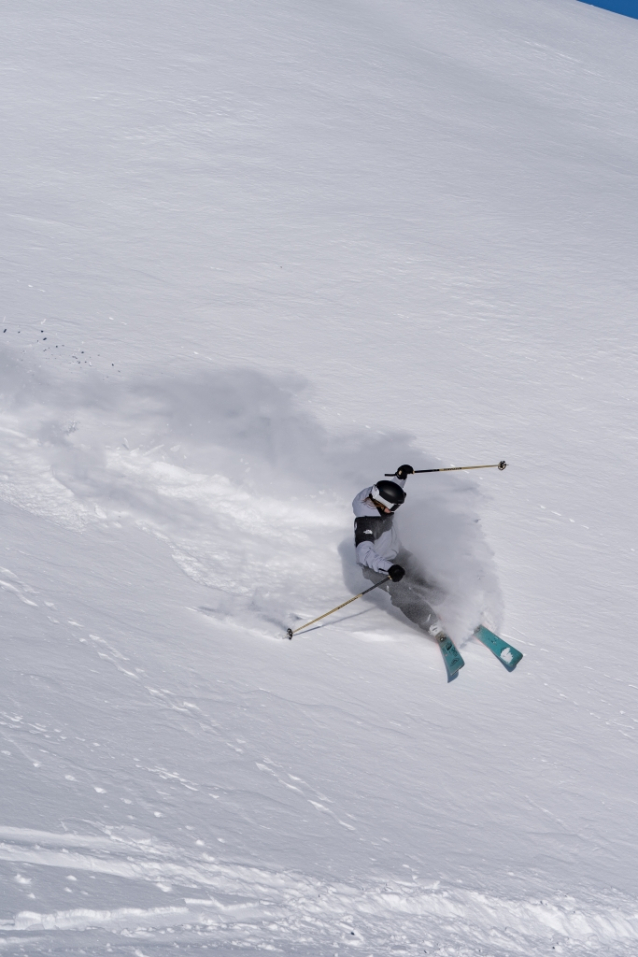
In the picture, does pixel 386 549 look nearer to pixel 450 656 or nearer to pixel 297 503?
pixel 450 656

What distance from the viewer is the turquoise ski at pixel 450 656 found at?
6.41 m

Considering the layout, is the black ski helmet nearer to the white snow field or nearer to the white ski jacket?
the white ski jacket

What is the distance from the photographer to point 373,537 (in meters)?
6.93

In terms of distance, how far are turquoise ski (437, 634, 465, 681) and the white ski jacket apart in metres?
0.69

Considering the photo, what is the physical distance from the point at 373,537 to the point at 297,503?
1407mm

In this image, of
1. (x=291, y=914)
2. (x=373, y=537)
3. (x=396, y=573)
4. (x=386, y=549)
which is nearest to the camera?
(x=291, y=914)

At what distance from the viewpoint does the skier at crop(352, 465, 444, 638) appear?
6777mm

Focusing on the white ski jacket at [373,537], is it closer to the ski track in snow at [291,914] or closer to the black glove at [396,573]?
the black glove at [396,573]

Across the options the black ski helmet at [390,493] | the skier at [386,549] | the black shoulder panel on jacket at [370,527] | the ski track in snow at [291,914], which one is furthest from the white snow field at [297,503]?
the black ski helmet at [390,493]

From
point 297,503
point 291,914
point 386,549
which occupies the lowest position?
point 291,914

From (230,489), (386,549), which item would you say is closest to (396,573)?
(386,549)

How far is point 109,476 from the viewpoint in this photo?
25.2ft

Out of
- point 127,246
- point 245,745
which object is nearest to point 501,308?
point 127,246

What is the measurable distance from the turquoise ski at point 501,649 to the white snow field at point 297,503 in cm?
9
